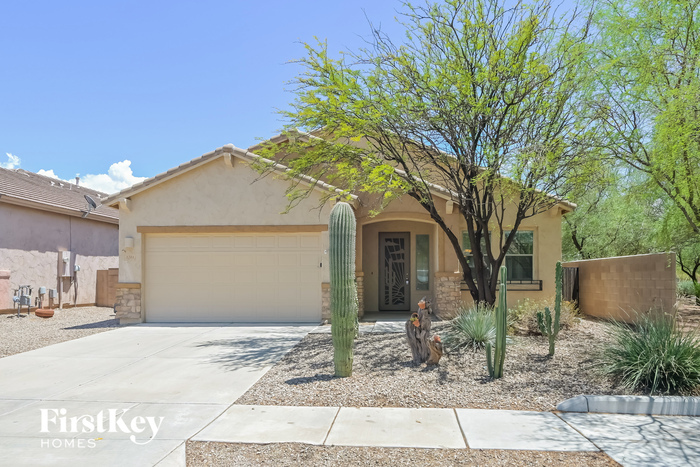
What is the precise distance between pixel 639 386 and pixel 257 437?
503 cm

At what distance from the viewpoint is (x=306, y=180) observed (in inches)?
524

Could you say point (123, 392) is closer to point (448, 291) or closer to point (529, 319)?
point (529, 319)

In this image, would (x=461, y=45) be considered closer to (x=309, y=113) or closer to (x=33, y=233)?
A: (x=309, y=113)

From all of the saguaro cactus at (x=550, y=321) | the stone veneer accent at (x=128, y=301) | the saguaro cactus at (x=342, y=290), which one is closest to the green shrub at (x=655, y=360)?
the saguaro cactus at (x=550, y=321)

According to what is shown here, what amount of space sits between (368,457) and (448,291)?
9779 millimetres

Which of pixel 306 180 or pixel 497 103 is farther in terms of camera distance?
pixel 306 180

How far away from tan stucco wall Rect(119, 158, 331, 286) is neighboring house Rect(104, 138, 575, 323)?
1.1 inches

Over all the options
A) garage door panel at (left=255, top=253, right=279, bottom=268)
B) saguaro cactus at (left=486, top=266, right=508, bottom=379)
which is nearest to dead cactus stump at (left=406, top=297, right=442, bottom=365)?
saguaro cactus at (left=486, top=266, right=508, bottom=379)

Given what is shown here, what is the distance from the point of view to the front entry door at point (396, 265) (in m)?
16.3

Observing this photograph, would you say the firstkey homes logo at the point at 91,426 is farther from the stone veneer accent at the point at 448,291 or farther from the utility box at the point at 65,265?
the utility box at the point at 65,265

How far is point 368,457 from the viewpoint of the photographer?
5.02 m

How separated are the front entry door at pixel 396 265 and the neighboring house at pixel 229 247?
1.47 m

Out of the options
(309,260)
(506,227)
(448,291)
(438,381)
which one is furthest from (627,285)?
(309,260)

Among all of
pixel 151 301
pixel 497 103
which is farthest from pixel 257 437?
pixel 151 301
